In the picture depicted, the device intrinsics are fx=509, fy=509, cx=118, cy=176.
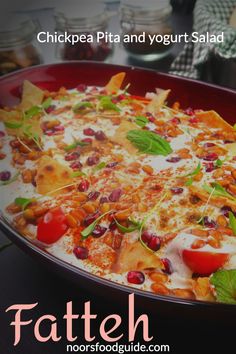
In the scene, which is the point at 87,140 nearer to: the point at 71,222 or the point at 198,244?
the point at 71,222

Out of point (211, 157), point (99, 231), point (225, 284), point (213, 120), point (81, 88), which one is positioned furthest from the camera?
point (81, 88)

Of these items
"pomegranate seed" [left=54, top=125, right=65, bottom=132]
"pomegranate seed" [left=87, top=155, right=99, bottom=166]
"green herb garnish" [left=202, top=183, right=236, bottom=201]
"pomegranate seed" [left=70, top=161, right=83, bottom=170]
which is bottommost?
"pomegranate seed" [left=54, top=125, right=65, bottom=132]

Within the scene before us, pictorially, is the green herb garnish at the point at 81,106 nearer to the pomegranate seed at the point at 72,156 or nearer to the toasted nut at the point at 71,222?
the pomegranate seed at the point at 72,156

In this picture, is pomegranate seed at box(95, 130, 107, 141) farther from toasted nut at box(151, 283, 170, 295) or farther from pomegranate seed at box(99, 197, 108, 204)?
toasted nut at box(151, 283, 170, 295)

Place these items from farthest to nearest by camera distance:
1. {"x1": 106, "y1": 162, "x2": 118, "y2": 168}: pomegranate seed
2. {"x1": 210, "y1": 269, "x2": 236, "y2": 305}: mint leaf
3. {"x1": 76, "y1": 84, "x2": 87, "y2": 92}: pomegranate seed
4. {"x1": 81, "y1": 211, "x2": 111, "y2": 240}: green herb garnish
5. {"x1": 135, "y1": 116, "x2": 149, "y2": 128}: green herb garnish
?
{"x1": 76, "y1": 84, "x2": 87, "y2": 92}: pomegranate seed
{"x1": 135, "y1": 116, "x2": 149, "y2": 128}: green herb garnish
{"x1": 106, "y1": 162, "x2": 118, "y2": 168}: pomegranate seed
{"x1": 81, "y1": 211, "x2": 111, "y2": 240}: green herb garnish
{"x1": 210, "y1": 269, "x2": 236, "y2": 305}: mint leaf

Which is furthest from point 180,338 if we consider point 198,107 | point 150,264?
point 198,107

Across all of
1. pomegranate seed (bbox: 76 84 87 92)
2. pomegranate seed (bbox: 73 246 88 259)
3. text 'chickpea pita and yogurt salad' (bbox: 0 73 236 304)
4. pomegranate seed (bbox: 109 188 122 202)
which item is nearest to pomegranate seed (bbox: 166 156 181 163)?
text 'chickpea pita and yogurt salad' (bbox: 0 73 236 304)

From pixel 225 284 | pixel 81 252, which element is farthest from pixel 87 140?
pixel 225 284
